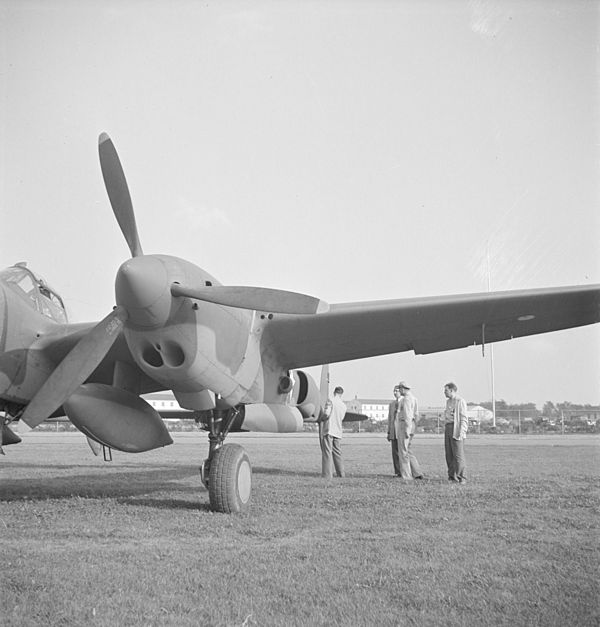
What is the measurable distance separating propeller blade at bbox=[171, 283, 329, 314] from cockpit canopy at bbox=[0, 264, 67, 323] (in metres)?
3.14

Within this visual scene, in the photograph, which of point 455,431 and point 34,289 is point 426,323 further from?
point 34,289

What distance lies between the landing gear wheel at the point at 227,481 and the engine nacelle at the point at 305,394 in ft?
7.89

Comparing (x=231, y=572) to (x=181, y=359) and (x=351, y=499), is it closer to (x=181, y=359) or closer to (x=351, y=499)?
(x=181, y=359)

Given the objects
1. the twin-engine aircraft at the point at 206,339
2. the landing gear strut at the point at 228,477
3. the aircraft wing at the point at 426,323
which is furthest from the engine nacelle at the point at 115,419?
the aircraft wing at the point at 426,323

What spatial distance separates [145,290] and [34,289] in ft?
10.8

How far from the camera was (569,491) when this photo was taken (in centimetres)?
899

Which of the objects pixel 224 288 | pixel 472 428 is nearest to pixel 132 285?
pixel 224 288

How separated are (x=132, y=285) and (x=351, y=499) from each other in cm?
422

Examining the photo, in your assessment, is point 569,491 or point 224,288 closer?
point 224,288

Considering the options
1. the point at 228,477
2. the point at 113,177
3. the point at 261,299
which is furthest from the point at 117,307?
the point at 228,477

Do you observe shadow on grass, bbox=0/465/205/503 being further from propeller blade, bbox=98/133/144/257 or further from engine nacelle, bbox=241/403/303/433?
propeller blade, bbox=98/133/144/257

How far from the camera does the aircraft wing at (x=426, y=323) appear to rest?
738cm

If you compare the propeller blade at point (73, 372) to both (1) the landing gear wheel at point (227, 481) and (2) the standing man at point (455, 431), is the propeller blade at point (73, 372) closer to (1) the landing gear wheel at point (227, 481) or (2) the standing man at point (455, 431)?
(1) the landing gear wheel at point (227, 481)

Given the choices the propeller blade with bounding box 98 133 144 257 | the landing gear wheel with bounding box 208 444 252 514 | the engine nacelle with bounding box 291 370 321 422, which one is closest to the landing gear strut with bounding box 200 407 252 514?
the landing gear wheel with bounding box 208 444 252 514
